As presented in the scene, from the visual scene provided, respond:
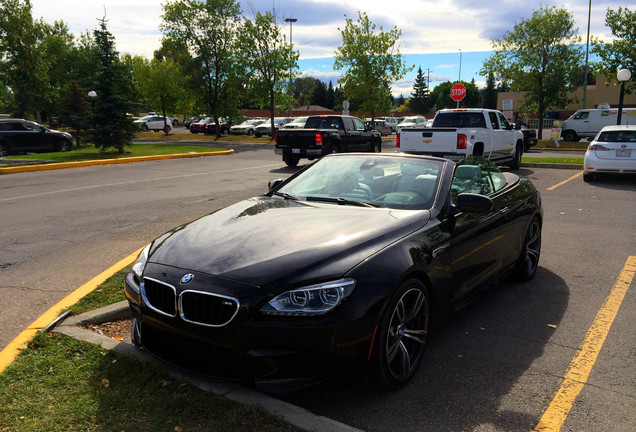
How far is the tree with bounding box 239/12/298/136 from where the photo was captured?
117 ft

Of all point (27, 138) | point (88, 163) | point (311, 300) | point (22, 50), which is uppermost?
point (22, 50)

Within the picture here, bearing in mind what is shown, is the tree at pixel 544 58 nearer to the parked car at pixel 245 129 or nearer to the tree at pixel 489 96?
the parked car at pixel 245 129

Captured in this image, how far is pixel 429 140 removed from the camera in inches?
516

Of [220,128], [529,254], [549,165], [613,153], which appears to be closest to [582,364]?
[529,254]

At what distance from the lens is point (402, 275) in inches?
123

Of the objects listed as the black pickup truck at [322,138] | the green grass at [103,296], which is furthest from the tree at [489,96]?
the green grass at [103,296]

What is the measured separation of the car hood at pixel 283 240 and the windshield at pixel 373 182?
0.71 feet

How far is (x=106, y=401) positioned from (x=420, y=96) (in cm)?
12415

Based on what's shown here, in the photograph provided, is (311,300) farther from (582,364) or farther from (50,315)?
(50,315)

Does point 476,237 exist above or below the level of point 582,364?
above

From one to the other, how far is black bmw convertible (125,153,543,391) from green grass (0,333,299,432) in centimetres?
18

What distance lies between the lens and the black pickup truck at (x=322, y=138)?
17.3 m

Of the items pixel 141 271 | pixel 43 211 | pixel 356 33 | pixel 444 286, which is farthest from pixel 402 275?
pixel 356 33

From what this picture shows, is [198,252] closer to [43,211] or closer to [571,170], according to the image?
[43,211]
